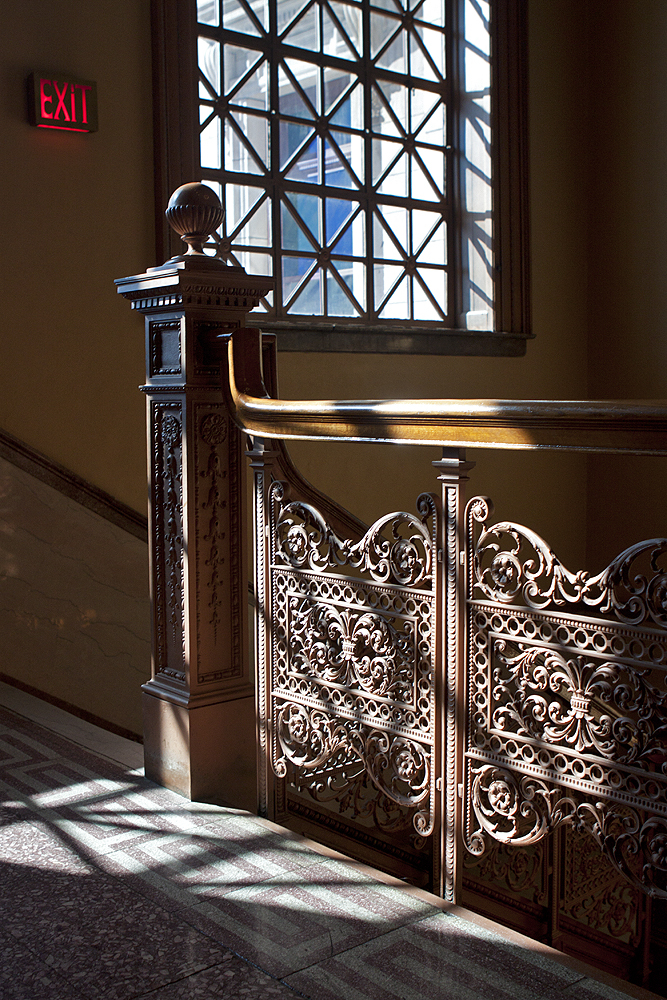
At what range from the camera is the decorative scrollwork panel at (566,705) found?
5.75 ft

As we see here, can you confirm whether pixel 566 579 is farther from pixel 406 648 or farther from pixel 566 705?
pixel 406 648

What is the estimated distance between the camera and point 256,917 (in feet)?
6.82

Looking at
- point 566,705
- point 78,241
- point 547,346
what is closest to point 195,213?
point 566,705

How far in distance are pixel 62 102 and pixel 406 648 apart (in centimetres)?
353

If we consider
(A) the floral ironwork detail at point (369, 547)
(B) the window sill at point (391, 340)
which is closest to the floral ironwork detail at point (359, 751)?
(A) the floral ironwork detail at point (369, 547)

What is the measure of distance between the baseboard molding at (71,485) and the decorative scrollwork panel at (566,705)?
2.75 meters

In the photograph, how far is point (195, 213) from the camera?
2.77 meters

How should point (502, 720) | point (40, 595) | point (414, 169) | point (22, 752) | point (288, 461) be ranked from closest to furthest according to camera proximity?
point (502, 720) → point (288, 461) → point (22, 752) → point (40, 595) → point (414, 169)

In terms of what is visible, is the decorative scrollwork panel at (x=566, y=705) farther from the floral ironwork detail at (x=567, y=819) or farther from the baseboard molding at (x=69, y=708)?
the baseboard molding at (x=69, y=708)

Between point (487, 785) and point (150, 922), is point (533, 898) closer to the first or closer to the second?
point (487, 785)

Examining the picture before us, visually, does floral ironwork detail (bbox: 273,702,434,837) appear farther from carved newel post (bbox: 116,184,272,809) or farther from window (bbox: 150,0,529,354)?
window (bbox: 150,0,529,354)

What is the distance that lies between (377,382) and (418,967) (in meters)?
4.54

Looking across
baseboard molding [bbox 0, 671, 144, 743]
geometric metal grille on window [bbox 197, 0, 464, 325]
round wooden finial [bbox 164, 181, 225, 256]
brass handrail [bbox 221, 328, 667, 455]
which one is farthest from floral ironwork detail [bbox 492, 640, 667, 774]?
geometric metal grille on window [bbox 197, 0, 464, 325]

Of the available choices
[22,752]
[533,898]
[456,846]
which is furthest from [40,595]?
[456,846]
